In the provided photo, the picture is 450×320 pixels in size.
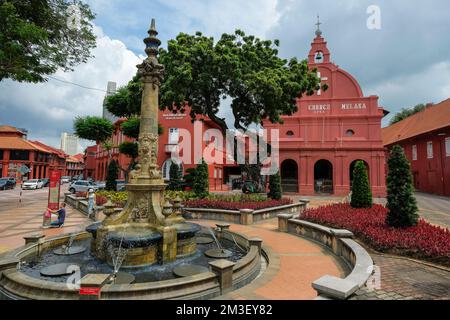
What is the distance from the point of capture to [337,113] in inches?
1158

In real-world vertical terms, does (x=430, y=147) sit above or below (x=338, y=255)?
above

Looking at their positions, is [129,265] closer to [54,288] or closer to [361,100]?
[54,288]

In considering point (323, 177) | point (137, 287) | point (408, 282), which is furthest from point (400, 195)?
point (323, 177)

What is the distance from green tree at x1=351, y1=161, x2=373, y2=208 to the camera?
497 inches

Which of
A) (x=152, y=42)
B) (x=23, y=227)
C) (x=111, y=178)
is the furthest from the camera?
(x=111, y=178)

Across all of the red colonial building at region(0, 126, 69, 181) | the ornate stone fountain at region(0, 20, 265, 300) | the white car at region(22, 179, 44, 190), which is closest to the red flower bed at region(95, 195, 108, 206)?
the ornate stone fountain at region(0, 20, 265, 300)

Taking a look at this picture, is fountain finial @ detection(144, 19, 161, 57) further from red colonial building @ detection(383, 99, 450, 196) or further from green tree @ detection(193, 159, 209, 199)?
red colonial building @ detection(383, 99, 450, 196)

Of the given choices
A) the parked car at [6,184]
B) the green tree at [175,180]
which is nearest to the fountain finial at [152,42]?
the green tree at [175,180]

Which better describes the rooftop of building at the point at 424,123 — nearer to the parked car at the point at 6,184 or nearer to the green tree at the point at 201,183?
the green tree at the point at 201,183

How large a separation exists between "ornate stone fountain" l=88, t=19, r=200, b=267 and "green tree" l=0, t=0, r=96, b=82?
985cm

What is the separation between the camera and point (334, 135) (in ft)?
96.3

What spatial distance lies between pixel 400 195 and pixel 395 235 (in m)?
1.45

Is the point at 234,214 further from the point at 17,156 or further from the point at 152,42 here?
the point at 17,156

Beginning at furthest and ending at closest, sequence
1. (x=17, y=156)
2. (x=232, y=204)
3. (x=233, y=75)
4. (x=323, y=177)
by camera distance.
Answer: (x=17, y=156), (x=323, y=177), (x=233, y=75), (x=232, y=204)
